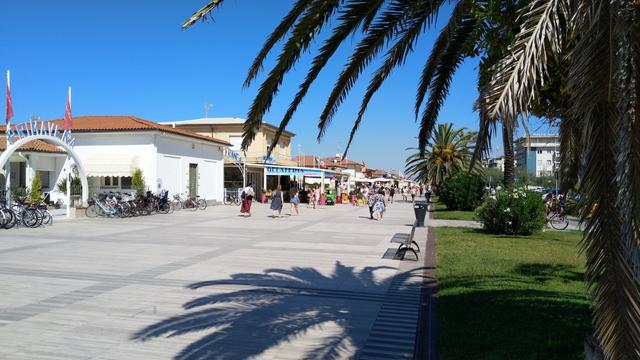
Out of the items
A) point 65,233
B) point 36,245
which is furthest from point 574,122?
point 65,233

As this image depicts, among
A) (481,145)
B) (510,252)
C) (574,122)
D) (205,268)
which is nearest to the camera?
(574,122)

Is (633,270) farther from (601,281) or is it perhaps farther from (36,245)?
(36,245)

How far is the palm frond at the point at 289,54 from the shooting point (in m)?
4.23

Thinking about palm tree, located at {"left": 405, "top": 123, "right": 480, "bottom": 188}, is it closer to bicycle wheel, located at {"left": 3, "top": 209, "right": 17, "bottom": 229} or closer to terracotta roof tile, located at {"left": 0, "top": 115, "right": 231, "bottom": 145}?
terracotta roof tile, located at {"left": 0, "top": 115, "right": 231, "bottom": 145}

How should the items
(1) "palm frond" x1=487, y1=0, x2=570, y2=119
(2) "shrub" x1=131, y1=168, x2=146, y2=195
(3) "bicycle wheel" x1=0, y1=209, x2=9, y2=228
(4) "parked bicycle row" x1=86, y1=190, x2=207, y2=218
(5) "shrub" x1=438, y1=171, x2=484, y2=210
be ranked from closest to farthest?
(1) "palm frond" x1=487, y1=0, x2=570, y2=119
(3) "bicycle wheel" x1=0, y1=209, x2=9, y2=228
(4) "parked bicycle row" x1=86, y1=190, x2=207, y2=218
(2) "shrub" x1=131, y1=168, x2=146, y2=195
(5) "shrub" x1=438, y1=171, x2=484, y2=210

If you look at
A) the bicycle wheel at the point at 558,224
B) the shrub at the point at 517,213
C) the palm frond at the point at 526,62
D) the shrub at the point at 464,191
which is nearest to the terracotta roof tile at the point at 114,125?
the shrub at the point at 464,191

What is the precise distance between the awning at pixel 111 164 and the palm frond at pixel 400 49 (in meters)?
23.4

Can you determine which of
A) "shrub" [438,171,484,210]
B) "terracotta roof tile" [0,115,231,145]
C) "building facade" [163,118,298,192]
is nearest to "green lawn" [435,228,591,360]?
"shrub" [438,171,484,210]

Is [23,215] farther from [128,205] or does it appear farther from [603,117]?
[603,117]

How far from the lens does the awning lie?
88.2ft

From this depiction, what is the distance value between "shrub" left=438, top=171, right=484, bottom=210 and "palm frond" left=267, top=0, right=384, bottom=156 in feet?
90.9

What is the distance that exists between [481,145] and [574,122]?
2.24 feet

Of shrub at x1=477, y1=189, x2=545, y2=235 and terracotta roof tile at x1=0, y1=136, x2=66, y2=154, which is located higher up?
terracotta roof tile at x1=0, y1=136, x2=66, y2=154

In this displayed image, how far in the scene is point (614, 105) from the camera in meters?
2.17
